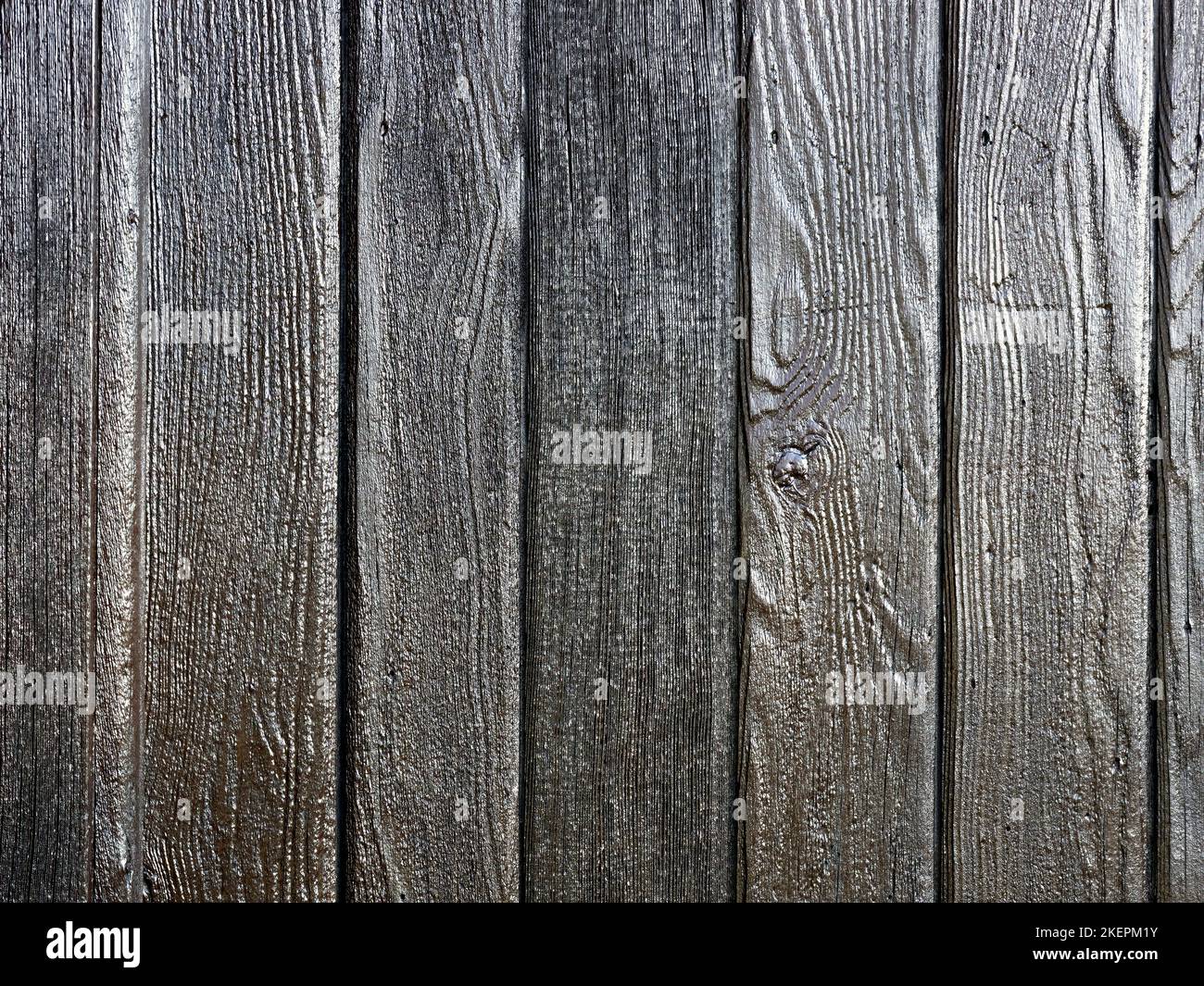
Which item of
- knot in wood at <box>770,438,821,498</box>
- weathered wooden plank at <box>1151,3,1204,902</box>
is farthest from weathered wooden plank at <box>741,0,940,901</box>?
weathered wooden plank at <box>1151,3,1204,902</box>

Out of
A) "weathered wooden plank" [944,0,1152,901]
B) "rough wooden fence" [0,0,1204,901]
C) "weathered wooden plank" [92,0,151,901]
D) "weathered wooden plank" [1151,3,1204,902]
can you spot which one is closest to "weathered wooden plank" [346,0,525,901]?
"rough wooden fence" [0,0,1204,901]

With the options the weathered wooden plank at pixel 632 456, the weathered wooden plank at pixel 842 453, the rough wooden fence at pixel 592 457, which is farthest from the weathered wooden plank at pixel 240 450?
the weathered wooden plank at pixel 842 453

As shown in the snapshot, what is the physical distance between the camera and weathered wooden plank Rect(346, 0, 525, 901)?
85 centimetres

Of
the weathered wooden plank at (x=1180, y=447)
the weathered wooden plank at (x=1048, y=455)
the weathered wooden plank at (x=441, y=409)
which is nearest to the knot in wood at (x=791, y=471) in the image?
the weathered wooden plank at (x=1048, y=455)

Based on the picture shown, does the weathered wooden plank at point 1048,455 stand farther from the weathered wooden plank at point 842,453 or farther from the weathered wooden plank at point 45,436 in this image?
the weathered wooden plank at point 45,436

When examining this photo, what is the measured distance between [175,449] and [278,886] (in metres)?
0.48

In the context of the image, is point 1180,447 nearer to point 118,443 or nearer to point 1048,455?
point 1048,455

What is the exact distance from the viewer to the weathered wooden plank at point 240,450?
84cm

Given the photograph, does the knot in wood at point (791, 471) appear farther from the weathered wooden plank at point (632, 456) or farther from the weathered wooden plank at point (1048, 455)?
the weathered wooden plank at point (1048, 455)

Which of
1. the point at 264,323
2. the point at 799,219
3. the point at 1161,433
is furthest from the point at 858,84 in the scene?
the point at 264,323

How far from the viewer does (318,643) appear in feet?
2.78

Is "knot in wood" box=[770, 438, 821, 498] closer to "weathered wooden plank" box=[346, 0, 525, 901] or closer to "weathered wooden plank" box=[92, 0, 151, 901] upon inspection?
"weathered wooden plank" box=[346, 0, 525, 901]

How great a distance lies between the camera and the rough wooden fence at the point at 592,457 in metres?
0.85

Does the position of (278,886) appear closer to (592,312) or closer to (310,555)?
(310,555)
